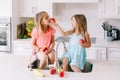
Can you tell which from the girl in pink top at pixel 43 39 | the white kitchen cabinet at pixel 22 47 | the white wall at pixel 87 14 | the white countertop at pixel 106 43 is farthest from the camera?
the white wall at pixel 87 14

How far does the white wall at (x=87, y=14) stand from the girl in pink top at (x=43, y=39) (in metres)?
2.18

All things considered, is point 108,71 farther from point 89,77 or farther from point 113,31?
point 113,31

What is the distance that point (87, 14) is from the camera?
13.8 ft

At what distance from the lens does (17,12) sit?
4.05m

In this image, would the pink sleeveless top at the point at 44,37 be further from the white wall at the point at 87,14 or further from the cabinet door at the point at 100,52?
the white wall at the point at 87,14

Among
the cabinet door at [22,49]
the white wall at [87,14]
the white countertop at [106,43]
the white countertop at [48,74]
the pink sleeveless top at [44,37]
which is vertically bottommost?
the white countertop at [48,74]

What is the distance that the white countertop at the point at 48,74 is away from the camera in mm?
1811

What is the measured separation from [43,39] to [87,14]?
7.53 feet

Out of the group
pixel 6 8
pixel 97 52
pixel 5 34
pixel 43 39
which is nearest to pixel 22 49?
pixel 5 34

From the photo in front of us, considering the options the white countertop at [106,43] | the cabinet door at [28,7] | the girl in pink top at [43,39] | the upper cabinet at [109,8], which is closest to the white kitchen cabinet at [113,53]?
the white countertop at [106,43]

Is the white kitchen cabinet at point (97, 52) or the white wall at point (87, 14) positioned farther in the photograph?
the white wall at point (87, 14)

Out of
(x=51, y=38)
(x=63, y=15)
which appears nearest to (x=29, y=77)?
(x=51, y=38)

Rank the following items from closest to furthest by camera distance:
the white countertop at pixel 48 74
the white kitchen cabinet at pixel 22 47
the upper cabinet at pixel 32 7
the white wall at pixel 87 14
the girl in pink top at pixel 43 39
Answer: the white countertop at pixel 48 74, the girl in pink top at pixel 43 39, the white kitchen cabinet at pixel 22 47, the upper cabinet at pixel 32 7, the white wall at pixel 87 14

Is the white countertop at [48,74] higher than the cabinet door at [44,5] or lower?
lower
